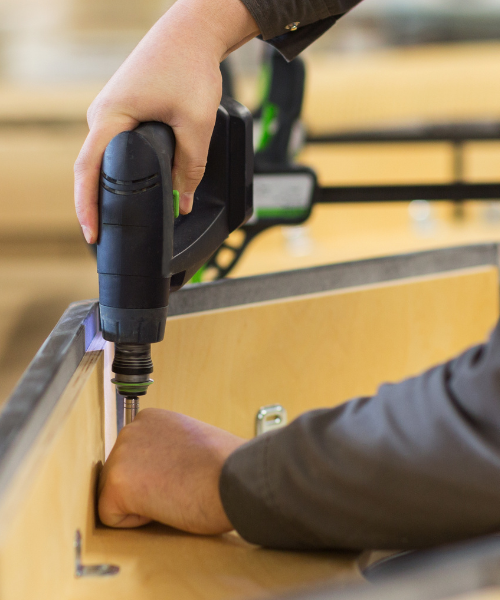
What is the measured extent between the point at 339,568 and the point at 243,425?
0.28 metres

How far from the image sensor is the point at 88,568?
0.47 meters

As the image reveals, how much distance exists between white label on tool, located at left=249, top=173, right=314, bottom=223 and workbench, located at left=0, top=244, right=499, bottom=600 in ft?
1.16

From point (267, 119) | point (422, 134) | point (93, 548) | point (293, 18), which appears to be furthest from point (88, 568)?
point (422, 134)

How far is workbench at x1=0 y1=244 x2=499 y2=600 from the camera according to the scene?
39 centimetres

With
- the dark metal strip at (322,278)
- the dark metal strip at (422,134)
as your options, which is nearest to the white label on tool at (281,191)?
the dark metal strip at (322,278)

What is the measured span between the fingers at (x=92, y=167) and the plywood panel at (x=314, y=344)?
6.5 inches

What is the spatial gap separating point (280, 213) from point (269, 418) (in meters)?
0.51

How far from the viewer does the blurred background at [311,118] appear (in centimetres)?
234

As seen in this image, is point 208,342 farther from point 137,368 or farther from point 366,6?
point 366,6

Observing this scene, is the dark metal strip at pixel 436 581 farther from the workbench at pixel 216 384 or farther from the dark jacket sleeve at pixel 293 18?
the dark jacket sleeve at pixel 293 18

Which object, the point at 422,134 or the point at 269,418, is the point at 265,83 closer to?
the point at 269,418

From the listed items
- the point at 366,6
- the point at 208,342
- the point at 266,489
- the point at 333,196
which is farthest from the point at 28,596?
the point at 366,6

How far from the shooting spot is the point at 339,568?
0.47 metres

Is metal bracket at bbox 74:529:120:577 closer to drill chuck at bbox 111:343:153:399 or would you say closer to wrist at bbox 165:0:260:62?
drill chuck at bbox 111:343:153:399
